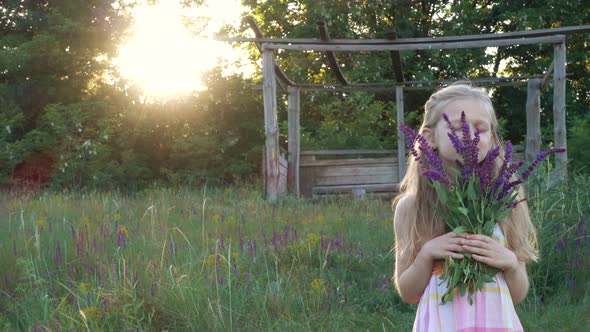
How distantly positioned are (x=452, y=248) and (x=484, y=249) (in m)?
0.09

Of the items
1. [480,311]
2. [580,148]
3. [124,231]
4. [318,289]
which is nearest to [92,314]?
[318,289]

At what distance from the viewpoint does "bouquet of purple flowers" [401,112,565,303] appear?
1861 mm

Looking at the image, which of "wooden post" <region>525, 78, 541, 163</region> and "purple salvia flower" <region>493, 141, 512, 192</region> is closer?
"purple salvia flower" <region>493, 141, 512, 192</region>

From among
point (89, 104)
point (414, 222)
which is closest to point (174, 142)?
point (89, 104)

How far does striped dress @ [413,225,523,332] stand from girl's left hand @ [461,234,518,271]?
140 millimetres

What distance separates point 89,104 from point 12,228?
11929 millimetres

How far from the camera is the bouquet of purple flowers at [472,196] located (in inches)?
73.3

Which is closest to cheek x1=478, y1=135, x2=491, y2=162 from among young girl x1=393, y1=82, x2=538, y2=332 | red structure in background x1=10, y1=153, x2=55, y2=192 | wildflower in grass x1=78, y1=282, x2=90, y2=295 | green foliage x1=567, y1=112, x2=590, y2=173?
young girl x1=393, y1=82, x2=538, y2=332

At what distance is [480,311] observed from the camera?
2.03 meters

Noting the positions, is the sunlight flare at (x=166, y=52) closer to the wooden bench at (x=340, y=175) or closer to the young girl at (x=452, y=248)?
the wooden bench at (x=340, y=175)

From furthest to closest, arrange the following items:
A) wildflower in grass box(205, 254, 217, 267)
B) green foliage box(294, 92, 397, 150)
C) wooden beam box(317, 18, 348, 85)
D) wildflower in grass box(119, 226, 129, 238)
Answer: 1. green foliage box(294, 92, 397, 150)
2. wooden beam box(317, 18, 348, 85)
3. wildflower in grass box(119, 226, 129, 238)
4. wildflower in grass box(205, 254, 217, 267)

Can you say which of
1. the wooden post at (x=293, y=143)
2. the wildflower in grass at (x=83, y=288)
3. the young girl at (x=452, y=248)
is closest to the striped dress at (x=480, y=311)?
the young girl at (x=452, y=248)

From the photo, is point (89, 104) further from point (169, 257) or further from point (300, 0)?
point (169, 257)

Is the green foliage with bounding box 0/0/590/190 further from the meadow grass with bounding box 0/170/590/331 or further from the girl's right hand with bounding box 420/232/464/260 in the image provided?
the girl's right hand with bounding box 420/232/464/260
